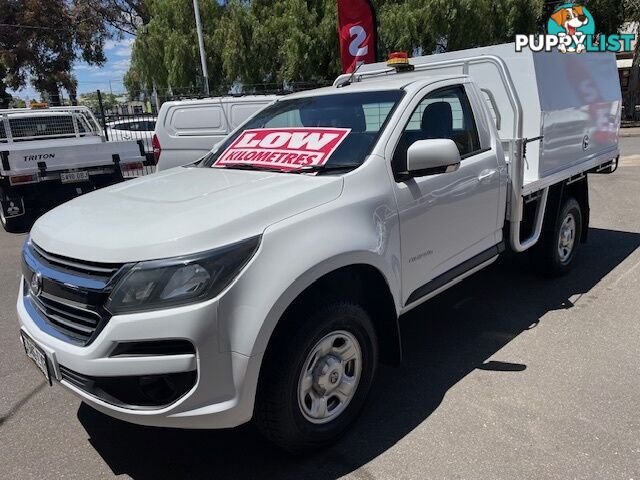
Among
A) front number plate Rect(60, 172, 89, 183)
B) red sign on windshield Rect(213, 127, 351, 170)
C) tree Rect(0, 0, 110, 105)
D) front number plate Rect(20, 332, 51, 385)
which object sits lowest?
front number plate Rect(20, 332, 51, 385)

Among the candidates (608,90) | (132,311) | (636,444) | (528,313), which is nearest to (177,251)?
(132,311)

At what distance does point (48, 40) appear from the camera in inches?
1131

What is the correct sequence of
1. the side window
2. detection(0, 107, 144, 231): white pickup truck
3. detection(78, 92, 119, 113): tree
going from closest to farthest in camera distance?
the side window
detection(0, 107, 144, 231): white pickup truck
detection(78, 92, 119, 113): tree

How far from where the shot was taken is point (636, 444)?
105 inches

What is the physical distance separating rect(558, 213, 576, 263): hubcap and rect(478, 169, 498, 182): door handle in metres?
1.57

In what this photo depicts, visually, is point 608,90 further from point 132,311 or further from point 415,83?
point 132,311

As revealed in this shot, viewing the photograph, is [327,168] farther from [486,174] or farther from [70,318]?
[70,318]

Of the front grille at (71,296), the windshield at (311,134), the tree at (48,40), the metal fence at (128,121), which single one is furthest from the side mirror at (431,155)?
the tree at (48,40)

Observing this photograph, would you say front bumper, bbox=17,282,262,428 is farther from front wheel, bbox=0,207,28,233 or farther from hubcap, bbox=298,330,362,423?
front wheel, bbox=0,207,28,233

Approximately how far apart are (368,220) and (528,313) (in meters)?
2.27

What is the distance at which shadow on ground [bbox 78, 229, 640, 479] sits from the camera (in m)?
2.67

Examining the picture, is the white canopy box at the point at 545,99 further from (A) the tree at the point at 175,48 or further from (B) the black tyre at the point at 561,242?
(A) the tree at the point at 175,48

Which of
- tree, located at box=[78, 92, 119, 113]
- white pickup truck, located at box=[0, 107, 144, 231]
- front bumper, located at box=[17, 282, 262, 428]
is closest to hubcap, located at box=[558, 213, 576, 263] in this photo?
front bumper, located at box=[17, 282, 262, 428]

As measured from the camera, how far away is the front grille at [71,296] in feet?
7.25
